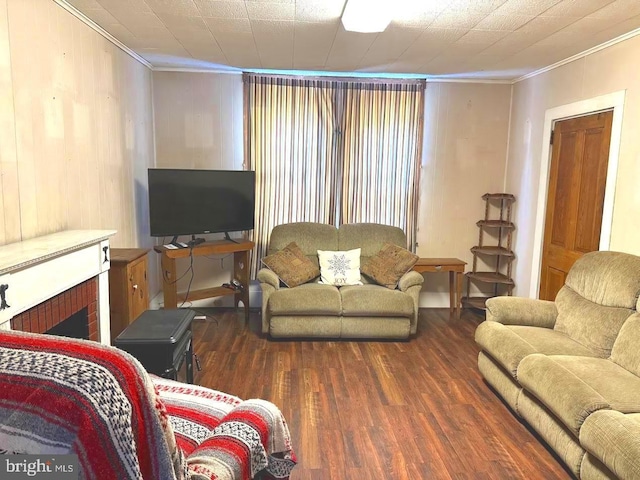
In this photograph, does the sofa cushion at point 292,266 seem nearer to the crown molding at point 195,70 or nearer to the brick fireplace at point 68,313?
the brick fireplace at point 68,313

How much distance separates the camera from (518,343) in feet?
9.08

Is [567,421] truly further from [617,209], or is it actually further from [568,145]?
[568,145]

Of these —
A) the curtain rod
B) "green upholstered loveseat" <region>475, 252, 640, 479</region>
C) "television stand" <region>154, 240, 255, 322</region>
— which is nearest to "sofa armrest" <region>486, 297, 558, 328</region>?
"green upholstered loveseat" <region>475, 252, 640, 479</region>

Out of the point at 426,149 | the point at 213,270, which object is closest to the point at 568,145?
the point at 426,149

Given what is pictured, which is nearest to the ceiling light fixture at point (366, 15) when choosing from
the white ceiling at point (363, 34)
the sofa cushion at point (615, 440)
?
the white ceiling at point (363, 34)

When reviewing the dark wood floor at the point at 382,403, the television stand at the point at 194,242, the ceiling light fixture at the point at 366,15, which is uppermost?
the ceiling light fixture at the point at 366,15

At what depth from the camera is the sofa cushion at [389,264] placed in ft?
13.9

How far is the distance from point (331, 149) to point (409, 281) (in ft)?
5.64

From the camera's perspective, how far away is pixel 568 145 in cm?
390

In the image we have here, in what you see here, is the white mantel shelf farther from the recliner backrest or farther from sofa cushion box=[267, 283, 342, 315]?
A: the recliner backrest

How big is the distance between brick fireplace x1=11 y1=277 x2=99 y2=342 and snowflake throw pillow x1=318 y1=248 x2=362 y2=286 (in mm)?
2215

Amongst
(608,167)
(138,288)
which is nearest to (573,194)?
(608,167)

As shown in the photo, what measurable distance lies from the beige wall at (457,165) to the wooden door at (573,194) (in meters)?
0.97

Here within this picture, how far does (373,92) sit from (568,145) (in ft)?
6.54
